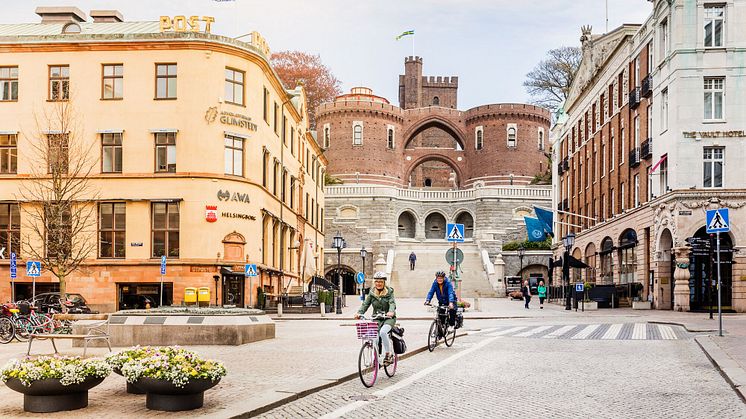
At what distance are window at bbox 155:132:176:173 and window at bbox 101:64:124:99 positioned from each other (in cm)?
267

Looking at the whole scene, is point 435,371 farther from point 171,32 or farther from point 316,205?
point 316,205

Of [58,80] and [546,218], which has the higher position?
[58,80]

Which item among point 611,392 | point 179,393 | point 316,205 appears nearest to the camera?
point 179,393

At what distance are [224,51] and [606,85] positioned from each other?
2503cm

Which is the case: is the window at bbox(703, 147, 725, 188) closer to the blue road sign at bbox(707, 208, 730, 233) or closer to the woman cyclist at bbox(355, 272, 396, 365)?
the blue road sign at bbox(707, 208, 730, 233)

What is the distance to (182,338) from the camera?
58.7 feet

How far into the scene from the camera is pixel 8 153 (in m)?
36.5

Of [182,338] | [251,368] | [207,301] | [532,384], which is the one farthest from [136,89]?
[532,384]

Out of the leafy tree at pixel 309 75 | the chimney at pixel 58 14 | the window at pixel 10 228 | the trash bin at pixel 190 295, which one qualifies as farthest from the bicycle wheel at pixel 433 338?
the leafy tree at pixel 309 75

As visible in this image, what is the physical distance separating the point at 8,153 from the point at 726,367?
31430mm

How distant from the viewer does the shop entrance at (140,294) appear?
115 feet

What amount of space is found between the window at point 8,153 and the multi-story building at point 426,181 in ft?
113

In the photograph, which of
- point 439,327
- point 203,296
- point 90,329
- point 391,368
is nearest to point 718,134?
point 203,296

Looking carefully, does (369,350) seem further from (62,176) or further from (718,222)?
(62,176)
